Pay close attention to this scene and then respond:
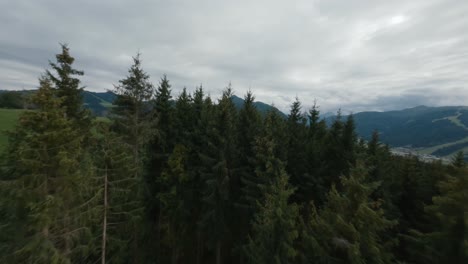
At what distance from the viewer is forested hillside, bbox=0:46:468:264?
989cm

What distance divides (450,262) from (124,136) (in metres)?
20.0

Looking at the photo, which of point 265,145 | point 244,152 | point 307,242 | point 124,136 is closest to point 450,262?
point 307,242

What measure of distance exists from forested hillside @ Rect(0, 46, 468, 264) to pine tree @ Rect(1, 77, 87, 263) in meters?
0.05

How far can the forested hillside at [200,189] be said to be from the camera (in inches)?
389

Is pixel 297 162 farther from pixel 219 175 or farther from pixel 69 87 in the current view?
pixel 69 87

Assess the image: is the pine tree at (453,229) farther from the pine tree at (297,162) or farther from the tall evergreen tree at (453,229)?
the pine tree at (297,162)

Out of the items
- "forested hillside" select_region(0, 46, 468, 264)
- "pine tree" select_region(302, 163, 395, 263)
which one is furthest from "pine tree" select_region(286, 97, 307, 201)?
"pine tree" select_region(302, 163, 395, 263)

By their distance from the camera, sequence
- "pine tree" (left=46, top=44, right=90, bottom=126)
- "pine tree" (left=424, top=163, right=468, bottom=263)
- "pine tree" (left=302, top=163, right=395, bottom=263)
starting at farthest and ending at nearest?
"pine tree" (left=46, top=44, right=90, bottom=126) → "pine tree" (left=424, top=163, right=468, bottom=263) → "pine tree" (left=302, top=163, right=395, bottom=263)

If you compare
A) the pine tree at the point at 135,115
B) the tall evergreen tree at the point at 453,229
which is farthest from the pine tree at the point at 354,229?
the pine tree at the point at 135,115

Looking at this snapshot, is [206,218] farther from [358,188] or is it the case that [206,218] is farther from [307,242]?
[358,188]

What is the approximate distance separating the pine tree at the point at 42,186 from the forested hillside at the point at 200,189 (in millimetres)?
53

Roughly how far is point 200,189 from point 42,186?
37.7 feet

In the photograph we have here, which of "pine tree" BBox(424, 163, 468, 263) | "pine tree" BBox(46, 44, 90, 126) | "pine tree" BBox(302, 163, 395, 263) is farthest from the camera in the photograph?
"pine tree" BBox(46, 44, 90, 126)

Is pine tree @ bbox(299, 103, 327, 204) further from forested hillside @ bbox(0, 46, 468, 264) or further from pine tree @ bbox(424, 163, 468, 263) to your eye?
pine tree @ bbox(424, 163, 468, 263)
